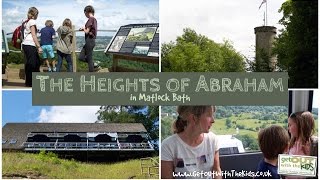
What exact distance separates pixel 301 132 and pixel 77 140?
87.9 inches

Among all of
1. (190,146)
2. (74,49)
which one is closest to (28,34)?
(74,49)

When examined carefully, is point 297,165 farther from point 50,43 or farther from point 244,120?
point 50,43

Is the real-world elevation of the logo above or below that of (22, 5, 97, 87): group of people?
below

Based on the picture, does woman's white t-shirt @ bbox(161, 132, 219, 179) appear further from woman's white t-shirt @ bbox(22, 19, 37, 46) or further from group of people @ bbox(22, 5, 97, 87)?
woman's white t-shirt @ bbox(22, 19, 37, 46)

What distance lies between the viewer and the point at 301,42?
7484mm

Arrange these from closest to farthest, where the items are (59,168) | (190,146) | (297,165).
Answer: (190,146) → (59,168) → (297,165)

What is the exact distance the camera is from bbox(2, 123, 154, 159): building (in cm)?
739

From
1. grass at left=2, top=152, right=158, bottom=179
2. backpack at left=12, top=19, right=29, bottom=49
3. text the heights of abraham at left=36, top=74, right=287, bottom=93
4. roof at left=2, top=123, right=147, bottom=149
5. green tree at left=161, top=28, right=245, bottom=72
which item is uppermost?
backpack at left=12, top=19, right=29, bottom=49

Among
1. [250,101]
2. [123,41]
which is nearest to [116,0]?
[123,41]

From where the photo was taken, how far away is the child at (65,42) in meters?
7.44

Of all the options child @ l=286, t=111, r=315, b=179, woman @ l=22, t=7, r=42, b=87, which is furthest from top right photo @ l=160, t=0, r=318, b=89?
woman @ l=22, t=7, r=42, b=87

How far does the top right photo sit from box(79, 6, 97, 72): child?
0.68 meters

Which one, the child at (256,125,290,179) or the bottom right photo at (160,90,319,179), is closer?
the bottom right photo at (160,90,319,179)

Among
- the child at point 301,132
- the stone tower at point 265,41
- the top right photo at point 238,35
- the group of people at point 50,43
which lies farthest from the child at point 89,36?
the child at point 301,132
